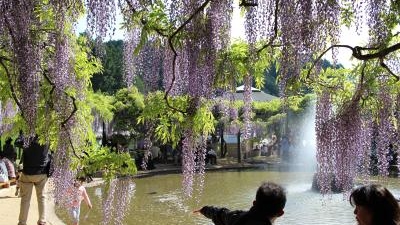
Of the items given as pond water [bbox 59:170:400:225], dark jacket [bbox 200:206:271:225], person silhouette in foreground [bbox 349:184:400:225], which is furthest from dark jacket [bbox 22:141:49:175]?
person silhouette in foreground [bbox 349:184:400:225]

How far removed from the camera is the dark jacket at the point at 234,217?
8.27 feet

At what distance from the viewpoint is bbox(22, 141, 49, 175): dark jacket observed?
702 cm

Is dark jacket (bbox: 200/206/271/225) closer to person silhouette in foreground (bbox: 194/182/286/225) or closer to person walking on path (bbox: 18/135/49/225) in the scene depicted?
person silhouette in foreground (bbox: 194/182/286/225)

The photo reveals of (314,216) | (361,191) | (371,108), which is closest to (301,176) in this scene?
(314,216)

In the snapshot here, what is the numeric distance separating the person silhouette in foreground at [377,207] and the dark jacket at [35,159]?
545cm

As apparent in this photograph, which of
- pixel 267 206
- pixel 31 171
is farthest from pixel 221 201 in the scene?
pixel 267 206

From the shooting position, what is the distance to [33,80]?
199 inches

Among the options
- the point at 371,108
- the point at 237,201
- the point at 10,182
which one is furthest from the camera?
the point at 10,182

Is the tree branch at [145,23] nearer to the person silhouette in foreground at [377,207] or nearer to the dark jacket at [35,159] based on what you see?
the person silhouette in foreground at [377,207]

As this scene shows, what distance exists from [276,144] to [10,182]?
1783cm

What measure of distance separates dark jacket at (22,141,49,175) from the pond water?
255 centimetres

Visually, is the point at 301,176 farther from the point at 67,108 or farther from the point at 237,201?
the point at 67,108

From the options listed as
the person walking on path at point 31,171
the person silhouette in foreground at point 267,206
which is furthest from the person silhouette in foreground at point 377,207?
the person walking on path at point 31,171

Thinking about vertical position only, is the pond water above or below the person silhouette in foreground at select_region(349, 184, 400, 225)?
below
